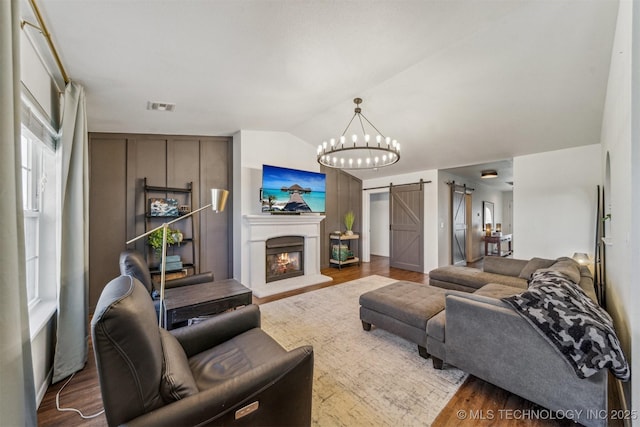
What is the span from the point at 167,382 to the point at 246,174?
3.75 meters

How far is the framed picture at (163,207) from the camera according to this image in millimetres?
3867

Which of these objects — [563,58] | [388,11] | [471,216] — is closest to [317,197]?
[388,11]

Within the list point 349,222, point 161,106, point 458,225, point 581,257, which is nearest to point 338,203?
point 349,222

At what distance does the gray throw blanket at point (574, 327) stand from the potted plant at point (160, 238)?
4.15 metres

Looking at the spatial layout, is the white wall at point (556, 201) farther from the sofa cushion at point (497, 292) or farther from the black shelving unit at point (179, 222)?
the black shelving unit at point (179, 222)

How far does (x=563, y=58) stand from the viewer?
2578 mm

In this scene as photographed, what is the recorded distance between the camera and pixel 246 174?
445 centimetres

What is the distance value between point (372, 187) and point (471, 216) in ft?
10.2

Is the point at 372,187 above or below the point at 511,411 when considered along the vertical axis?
above

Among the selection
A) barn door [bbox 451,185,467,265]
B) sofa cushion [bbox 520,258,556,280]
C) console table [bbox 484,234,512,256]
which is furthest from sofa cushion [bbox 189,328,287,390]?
console table [bbox 484,234,512,256]

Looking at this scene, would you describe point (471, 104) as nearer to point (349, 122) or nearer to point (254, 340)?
point (349, 122)

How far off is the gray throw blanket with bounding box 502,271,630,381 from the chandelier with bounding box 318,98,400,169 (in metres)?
2.10

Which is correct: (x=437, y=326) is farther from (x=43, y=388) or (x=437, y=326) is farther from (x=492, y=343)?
(x=43, y=388)

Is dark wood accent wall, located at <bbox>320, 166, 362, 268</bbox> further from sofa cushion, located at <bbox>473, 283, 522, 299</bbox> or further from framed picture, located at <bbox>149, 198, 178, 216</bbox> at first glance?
sofa cushion, located at <bbox>473, 283, 522, 299</bbox>
